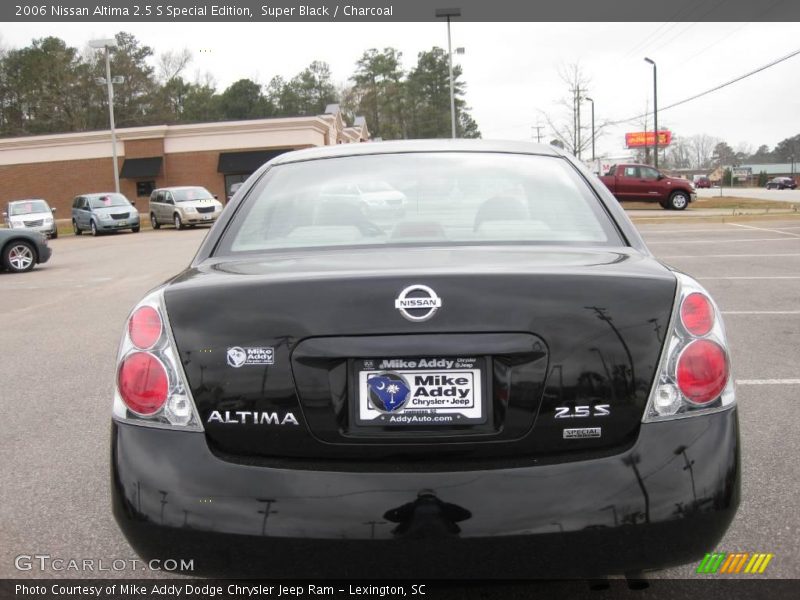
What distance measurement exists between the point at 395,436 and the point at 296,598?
793 mm

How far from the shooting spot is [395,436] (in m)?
2.34

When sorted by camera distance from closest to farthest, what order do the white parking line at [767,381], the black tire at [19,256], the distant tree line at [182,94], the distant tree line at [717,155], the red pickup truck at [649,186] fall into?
the white parking line at [767,381] < the black tire at [19,256] < the red pickup truck at [649,186] < the distant tree line at [182,94] < the distant tree line at [717,155]

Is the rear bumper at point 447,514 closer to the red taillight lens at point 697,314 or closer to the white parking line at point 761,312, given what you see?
the red taillight lens at point 697,314

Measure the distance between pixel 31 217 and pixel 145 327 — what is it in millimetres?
33272

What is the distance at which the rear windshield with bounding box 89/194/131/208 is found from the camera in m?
35.2

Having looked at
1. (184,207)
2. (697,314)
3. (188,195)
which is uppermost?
(188,195)

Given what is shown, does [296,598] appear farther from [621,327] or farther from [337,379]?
[621,327]

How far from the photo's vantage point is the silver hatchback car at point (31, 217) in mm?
32531

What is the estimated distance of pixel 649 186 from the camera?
3447cm

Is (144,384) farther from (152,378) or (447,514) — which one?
(447,514)

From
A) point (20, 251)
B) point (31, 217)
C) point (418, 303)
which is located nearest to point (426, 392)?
point (418, 303)

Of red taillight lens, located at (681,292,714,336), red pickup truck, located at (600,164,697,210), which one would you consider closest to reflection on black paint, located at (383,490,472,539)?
red taillight lens, located at (681,292,714,336)

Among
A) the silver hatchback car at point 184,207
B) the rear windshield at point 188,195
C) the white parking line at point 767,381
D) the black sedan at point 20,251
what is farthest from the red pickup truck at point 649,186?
the white parking line at point 767,381

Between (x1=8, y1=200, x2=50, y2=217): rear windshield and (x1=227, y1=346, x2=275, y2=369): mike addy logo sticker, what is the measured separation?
3389 cm
